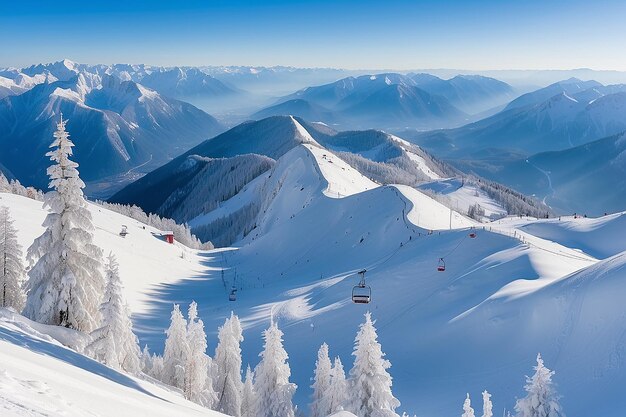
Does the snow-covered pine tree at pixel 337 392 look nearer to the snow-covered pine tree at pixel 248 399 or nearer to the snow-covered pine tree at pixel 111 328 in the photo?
the snow-covered pine tree at pixel 248 399

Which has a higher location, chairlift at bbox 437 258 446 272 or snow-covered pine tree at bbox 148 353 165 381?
chairlift at bbox 437 258 446 272

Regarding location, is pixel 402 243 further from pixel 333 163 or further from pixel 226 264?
pixel 333 163

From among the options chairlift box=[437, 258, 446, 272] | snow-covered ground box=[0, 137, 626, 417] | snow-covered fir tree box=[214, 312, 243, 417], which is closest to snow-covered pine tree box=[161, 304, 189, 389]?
snow-covered fir tree box=[214, 312, 243, 417]

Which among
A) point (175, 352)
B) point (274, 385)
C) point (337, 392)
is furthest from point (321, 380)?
point (175, 352)

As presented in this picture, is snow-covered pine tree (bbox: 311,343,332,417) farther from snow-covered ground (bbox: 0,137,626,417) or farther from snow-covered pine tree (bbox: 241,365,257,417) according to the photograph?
snow-covered ground (bbox: 0,137,626,417)

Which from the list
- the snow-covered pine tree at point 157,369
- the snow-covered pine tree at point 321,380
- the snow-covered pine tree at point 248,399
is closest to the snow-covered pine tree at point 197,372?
the snow-covered pine tree at point 157,369

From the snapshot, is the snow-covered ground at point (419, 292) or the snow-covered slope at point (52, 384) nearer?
the snow-covered slope at point (52, 384)

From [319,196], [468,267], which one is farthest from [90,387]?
[319,196]
